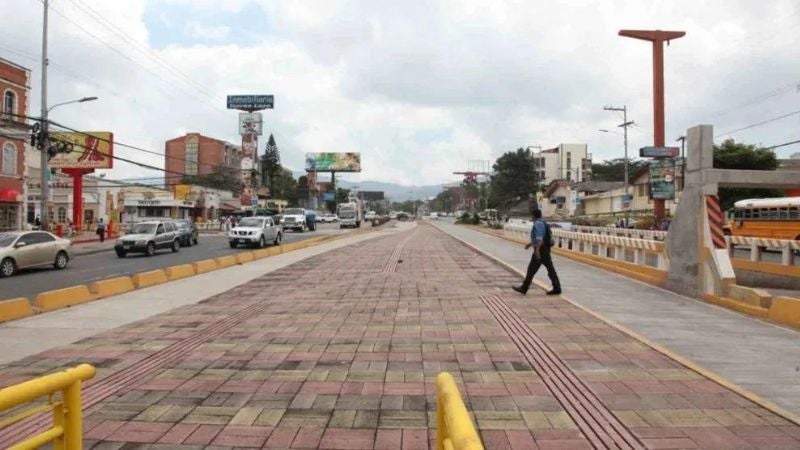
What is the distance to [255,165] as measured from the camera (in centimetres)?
5028

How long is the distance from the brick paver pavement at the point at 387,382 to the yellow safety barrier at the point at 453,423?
1532 millimetres

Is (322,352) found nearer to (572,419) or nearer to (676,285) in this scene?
(572,419)

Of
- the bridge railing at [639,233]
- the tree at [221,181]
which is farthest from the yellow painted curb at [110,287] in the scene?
the tree at [221,181]

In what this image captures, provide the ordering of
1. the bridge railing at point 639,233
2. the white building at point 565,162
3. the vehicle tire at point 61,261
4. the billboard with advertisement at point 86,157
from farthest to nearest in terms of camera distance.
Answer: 1. the white building at point 565,162
2. the billboard with advertisement at point 86,157
3. the bridge railing at point 639,233
4. the vehicle tire at point 61,261

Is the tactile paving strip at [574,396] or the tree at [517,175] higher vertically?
the tree at [517,175]

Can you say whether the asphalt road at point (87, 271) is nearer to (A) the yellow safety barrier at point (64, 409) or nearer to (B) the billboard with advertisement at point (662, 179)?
(A) the yellow safety barrier at point (64, 409)

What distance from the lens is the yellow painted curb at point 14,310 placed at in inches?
372

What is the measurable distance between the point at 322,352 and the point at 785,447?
4436 mm

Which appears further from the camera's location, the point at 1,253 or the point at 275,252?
the point at 275,252

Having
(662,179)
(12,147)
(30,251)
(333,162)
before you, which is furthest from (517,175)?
(30,251)

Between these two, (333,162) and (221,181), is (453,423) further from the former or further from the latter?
(333,162)

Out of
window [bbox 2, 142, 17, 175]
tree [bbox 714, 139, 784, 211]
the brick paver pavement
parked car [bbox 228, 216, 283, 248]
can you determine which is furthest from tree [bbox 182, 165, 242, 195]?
the brick paver pavement

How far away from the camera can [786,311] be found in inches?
336

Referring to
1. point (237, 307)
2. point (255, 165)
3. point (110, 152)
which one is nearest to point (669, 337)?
point (237, 307)
